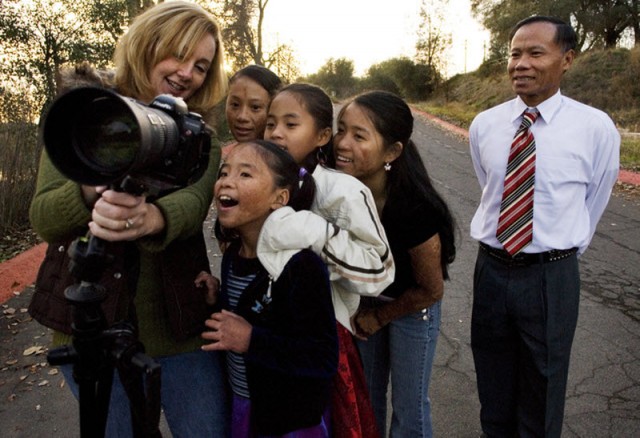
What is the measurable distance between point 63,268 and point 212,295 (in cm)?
45

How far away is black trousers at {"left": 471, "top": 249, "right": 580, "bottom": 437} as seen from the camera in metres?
2.25

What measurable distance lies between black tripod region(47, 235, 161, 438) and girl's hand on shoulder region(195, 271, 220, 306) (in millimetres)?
416

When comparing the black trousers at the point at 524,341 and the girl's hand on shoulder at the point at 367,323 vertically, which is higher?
the girl's hand on shoulder at the point at 367,323

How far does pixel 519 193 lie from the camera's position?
2.32m

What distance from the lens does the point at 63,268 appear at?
138cm

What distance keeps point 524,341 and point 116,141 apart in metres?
2.02

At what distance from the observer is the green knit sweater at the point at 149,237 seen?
124 centimetres

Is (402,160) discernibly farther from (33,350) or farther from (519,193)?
(33,350)

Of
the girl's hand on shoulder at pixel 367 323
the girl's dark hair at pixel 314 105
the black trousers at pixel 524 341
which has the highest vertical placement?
the girl's dark hair at pixel 314 105

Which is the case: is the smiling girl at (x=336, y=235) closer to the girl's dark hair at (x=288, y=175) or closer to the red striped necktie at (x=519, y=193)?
the girl's dark hair at (x=288, y=175)

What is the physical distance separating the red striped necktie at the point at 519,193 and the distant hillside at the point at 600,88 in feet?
50.5

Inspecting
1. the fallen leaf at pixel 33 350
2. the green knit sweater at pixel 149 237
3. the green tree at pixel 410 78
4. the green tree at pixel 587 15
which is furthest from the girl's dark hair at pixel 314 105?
the green tree at pixel 410 78

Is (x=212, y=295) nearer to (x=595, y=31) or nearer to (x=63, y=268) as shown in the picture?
(x=63, y=268)

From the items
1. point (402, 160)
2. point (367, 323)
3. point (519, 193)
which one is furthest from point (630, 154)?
point (367, 323)
